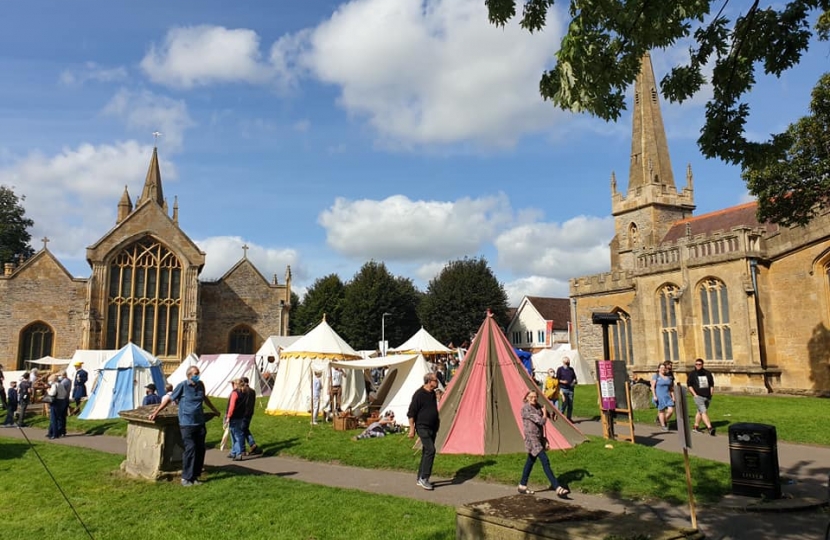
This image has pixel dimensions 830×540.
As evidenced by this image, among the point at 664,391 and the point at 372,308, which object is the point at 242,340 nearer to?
the point at 372,308

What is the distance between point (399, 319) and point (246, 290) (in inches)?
702

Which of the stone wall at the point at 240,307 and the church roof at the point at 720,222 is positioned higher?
the church roof at the point at 720,222

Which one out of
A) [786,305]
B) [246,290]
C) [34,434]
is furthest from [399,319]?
[34,434]

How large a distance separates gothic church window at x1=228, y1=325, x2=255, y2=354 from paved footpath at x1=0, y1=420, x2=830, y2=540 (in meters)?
28.2

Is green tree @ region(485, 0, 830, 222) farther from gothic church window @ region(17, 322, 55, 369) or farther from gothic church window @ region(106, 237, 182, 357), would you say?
gothic church window @ region(17, 322, 55, 369)

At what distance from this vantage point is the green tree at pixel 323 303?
58.2 m

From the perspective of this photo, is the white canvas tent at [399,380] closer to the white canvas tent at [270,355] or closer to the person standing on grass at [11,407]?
the person standing on grass at [11,407]

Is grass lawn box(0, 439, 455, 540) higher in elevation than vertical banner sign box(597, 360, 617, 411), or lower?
lower

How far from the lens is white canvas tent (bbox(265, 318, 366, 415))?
2088 centimetres

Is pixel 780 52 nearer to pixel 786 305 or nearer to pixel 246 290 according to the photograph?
pixel 786 305

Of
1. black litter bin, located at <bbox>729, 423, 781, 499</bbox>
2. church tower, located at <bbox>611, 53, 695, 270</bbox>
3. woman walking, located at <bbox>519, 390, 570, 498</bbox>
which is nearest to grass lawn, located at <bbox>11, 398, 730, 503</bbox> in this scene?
black litter bin, located at <bbox>729, 423, 781, 499</bbox>

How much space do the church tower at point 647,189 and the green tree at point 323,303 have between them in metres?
27.8

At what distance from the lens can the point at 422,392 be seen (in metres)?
10.1

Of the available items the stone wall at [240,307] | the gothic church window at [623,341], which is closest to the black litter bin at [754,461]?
the gothic church window at [623,341]
